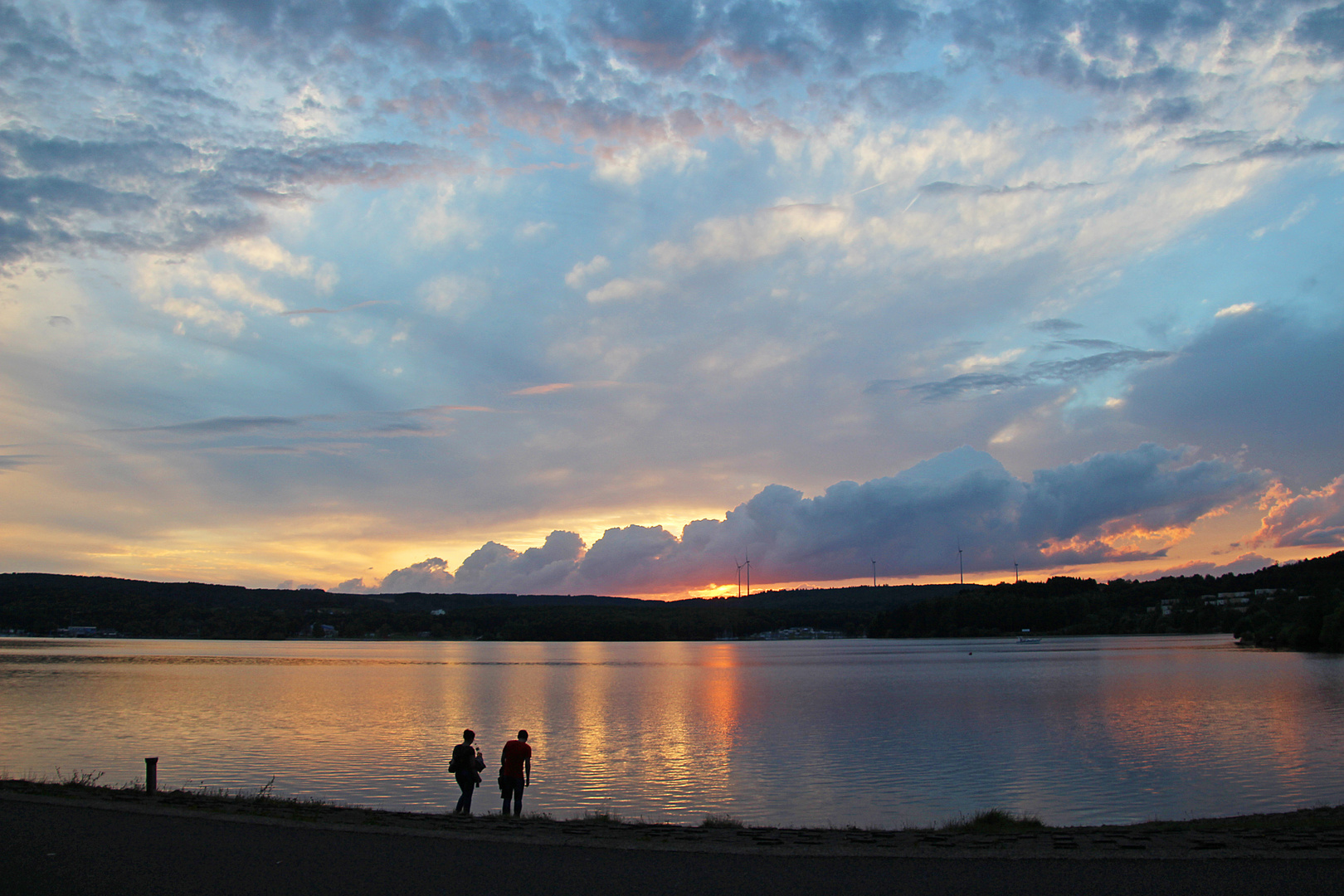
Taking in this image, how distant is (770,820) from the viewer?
22375mm

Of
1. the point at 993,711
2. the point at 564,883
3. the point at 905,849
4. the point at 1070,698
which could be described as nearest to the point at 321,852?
the point at 564,883

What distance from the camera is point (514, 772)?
19766mm

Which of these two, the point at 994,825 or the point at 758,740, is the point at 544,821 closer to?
the point at 994,825

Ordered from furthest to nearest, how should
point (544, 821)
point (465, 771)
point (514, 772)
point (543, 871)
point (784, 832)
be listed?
point (465, 771) < point (514, 772) < point (544, 821) < point (784, 832) < point (543, 871)

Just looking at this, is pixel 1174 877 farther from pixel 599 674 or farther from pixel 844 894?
pixel 599 674

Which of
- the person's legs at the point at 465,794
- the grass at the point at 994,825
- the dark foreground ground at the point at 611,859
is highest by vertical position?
the dark foreground ground at the point at 611,859

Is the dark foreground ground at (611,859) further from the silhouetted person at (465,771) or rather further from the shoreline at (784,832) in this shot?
the silhouetted person at (465,771)

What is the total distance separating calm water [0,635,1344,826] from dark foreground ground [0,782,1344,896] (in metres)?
8.51

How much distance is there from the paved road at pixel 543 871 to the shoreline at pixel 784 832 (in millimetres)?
461

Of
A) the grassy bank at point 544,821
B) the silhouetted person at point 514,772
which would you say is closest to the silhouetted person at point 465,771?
the silhouetted person at point 514,772

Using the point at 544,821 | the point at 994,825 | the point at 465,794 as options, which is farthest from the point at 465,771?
the point at 994,825

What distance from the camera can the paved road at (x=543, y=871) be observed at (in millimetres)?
11156

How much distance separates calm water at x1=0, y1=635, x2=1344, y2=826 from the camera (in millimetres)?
25594

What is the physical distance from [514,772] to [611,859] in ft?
25.2
